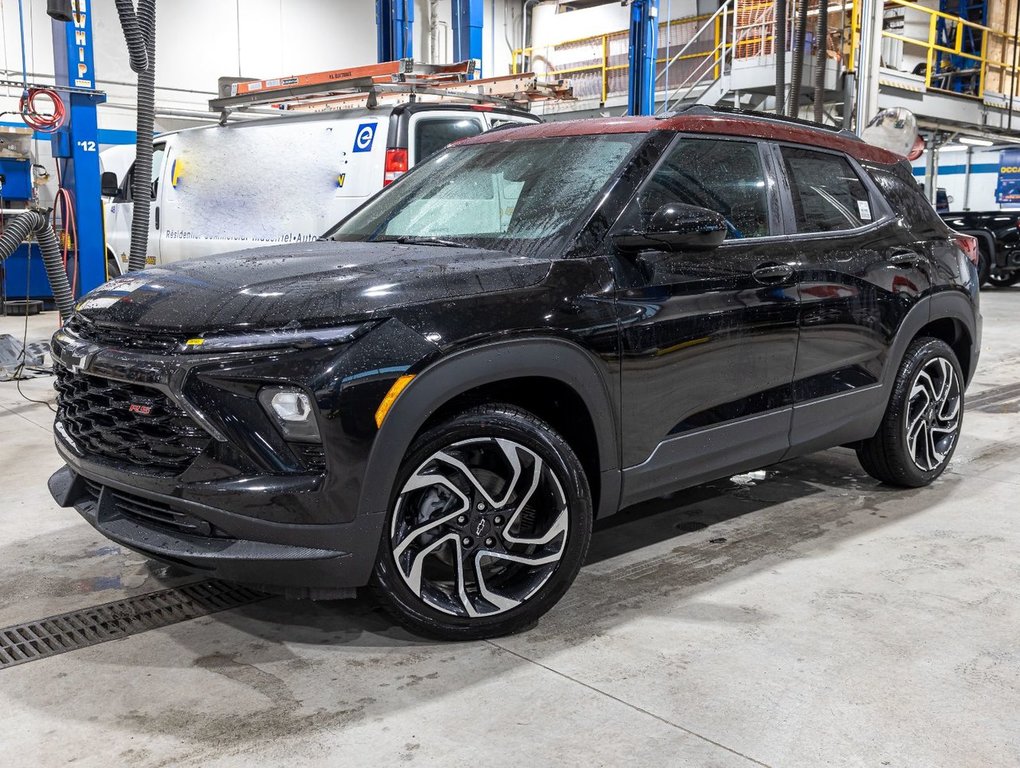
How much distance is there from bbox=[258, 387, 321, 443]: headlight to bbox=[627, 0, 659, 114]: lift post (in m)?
9.75

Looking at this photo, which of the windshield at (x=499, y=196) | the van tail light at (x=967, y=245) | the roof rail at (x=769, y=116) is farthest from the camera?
the van tail light at (x=967, y=245)

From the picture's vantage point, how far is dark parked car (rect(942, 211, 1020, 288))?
14969 mm

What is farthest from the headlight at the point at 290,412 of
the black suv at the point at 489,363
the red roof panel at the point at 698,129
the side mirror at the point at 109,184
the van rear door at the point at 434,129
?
the side mirror at the point at 109,184

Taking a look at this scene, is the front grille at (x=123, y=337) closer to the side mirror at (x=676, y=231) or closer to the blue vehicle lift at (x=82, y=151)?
the side mirror at (x=676, y=231)

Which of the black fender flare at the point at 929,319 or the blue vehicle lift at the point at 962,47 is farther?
the blue vehicle lift at the point at 962,47

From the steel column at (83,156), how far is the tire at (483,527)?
325 inches

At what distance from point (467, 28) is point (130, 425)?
443 inches

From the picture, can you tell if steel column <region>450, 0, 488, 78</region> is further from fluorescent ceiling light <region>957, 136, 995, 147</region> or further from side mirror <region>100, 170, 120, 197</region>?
fluorescent ceiling light <region>957, 136, 995, 147</region>

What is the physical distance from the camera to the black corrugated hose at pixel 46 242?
6.72 metres

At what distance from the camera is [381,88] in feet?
26.8

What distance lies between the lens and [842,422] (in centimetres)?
413

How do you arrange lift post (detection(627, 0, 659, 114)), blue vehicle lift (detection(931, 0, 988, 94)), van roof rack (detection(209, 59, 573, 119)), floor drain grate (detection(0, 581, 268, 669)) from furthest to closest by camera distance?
blue vehicle lift (detection(931, 0, 988, 94))
lift post (detection(627, 0, 659, 114))
van roof rack (detection(209, 59, 573, 119))
floor drain grate (detection(0, 581, 268, 669))

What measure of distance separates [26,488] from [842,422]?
12.4ft

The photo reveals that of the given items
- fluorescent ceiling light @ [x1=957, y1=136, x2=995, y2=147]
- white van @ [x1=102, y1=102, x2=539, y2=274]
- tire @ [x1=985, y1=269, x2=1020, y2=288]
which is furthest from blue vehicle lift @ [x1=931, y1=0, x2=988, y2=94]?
white van @ [x1=102, y1=102, x2=539, y2=274]
